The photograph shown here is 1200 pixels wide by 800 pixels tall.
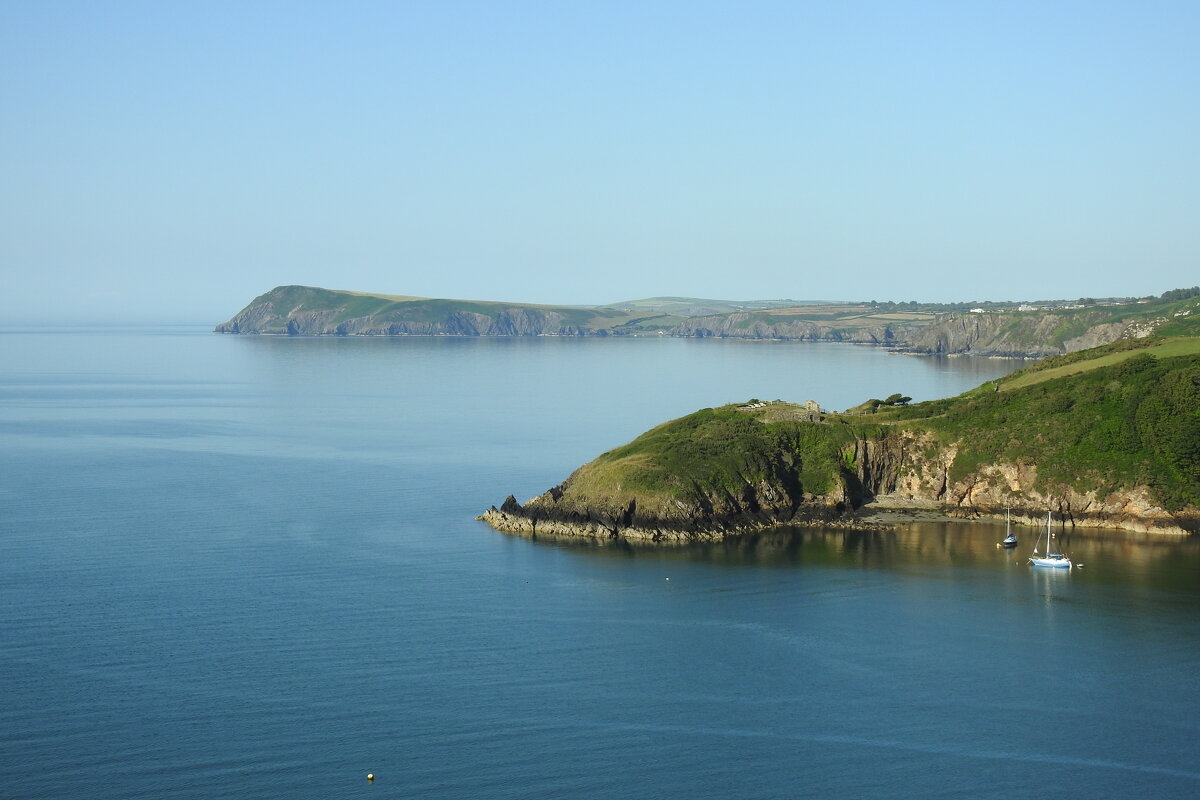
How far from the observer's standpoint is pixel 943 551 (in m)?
67.9

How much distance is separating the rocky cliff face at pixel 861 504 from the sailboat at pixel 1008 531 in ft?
2.25

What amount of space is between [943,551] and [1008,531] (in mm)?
4983

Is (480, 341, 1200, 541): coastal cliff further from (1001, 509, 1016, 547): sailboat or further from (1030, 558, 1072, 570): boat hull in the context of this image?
(1030, 558, 1072, 570): boat hull

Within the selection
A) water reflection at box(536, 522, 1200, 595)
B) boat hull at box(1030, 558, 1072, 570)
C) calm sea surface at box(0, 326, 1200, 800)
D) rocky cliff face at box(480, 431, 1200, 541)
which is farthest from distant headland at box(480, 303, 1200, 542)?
boat hull at box(1030, 558, 1072, 570)

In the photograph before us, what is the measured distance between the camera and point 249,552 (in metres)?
63.9

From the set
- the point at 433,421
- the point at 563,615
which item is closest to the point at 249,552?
the point at 563,615

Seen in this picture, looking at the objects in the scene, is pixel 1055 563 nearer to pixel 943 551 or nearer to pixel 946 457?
pixel 943 551

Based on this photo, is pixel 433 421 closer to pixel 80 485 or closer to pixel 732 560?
pixel 80 485

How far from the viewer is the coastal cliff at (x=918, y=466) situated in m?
72.0

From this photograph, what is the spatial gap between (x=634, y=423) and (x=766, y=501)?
43776 mm

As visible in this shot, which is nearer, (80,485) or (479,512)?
(479,512)

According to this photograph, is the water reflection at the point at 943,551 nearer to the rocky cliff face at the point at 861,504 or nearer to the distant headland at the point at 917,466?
the rocky cliff face at the point at 861,504

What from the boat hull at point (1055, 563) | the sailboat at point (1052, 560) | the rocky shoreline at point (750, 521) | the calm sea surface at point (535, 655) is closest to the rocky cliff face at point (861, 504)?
the rocky shoreline at point (750, 521)

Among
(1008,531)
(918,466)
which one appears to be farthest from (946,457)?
(1008,531)
